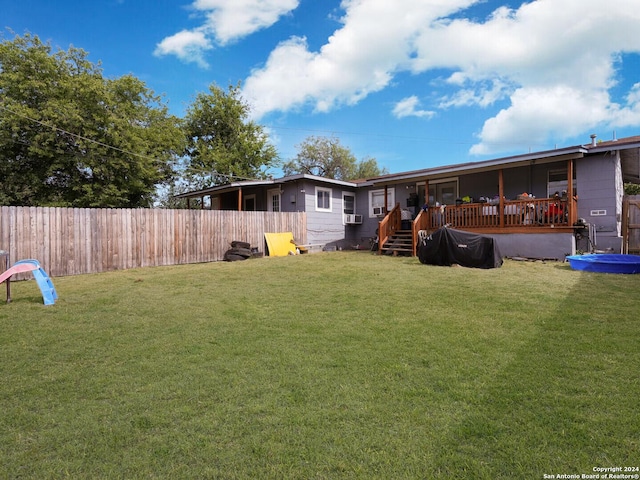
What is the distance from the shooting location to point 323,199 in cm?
1549

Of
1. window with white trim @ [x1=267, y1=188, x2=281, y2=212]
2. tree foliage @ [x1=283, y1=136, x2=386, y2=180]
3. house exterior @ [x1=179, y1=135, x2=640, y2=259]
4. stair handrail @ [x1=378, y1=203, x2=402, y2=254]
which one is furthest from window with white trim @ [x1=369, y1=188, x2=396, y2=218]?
tree foliage @ [x1=283, y1=136, x2=386, y2=180]

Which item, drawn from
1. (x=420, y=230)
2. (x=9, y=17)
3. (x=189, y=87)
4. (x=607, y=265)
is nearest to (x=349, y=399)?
(x=607, y=265)

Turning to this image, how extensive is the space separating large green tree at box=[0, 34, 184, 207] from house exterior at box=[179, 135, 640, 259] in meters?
7.42

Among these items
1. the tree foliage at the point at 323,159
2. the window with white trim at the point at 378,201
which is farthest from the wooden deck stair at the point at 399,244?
the tree foliage at the point at 323,159

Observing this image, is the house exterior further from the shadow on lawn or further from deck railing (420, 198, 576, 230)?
the shadow on lawn

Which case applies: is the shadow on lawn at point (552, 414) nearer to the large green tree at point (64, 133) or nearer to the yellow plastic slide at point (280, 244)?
the yellow plastic slide at point (280, 244)

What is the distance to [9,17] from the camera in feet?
57.2

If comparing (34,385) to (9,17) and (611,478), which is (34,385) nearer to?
(611,478)

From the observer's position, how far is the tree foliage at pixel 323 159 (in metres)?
36.4

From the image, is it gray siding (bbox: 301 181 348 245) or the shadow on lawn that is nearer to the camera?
the shadow on lawn

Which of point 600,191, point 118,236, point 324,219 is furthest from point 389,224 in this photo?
point 118,236

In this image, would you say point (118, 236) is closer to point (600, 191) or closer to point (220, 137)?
point (600, 191)

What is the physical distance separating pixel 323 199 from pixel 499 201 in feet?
23.6

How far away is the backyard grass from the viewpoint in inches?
64.9
